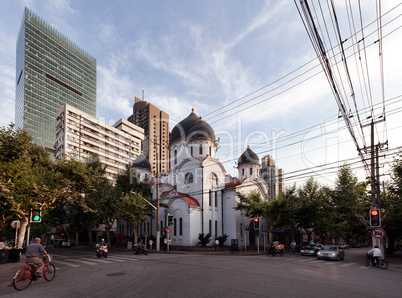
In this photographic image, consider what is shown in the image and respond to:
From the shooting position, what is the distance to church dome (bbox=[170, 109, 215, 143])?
137ft

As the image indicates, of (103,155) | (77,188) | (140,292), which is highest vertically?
(103,155)

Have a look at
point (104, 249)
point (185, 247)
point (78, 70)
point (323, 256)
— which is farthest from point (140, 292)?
point (78, 70)

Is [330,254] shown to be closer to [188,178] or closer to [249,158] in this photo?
[188,178]

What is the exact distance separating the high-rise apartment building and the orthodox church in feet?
98.9

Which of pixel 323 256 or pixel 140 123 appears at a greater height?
pixel 140 123

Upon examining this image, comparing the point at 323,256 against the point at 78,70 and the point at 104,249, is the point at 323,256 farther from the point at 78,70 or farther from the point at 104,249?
the point at 78,70

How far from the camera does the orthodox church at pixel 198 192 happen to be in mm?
36094

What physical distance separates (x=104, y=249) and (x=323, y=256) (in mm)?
17274

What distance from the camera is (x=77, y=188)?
21.0m

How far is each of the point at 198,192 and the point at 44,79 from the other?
282ft

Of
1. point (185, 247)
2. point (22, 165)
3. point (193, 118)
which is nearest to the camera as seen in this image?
point (22, 165)

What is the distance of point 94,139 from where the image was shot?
3236 inches

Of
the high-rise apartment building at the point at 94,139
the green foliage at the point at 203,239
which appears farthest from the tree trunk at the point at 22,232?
the high-rise apartment building at the point at 94,139

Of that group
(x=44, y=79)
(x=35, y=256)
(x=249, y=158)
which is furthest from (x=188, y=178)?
(x=44, y=79)
